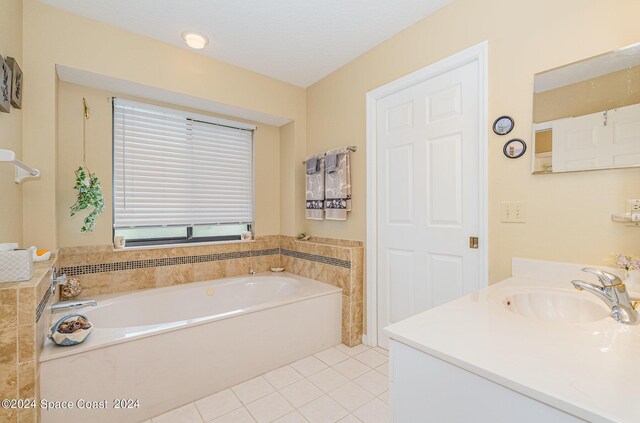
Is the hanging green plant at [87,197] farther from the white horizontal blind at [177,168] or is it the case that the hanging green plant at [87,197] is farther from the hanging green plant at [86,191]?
the white horizontal blind at [177,168]

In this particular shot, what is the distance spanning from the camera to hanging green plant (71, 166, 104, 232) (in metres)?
2.13

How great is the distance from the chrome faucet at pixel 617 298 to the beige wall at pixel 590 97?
825 mm

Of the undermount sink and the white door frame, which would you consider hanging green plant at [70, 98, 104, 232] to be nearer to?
the white door frame

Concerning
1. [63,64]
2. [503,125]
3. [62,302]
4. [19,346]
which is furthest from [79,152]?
[503,125]

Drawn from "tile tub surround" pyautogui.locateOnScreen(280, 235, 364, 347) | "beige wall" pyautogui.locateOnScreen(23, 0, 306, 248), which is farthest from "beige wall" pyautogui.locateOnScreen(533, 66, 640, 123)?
"beige wall" pyautogui.locateOnScreen(23, 0, 306, 248)

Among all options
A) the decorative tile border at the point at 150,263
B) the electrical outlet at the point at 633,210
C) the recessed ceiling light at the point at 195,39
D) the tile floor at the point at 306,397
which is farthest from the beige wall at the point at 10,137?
the electrical outlet at the point at 633,210

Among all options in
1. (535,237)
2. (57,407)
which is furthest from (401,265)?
(57,407)

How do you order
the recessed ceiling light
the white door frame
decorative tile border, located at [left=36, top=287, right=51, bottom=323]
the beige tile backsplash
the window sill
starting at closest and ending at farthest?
the beige tile backsplash → decorative tile border, located at [left=36, top=287, right=51, bottom=323] → the white door frame → the recessed ceiling light → the window sill

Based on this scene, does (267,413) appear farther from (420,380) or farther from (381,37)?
(381,37)

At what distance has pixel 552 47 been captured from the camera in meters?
1.51

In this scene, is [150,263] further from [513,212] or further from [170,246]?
[513,212]

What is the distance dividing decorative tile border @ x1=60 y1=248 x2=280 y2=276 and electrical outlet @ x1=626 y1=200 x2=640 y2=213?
2.89 meters

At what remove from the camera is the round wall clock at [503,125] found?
165 cm

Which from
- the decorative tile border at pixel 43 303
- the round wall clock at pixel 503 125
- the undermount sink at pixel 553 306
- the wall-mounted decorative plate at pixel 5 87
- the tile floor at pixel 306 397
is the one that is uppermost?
the wall-mounted decorative plate at pixel 5 87
